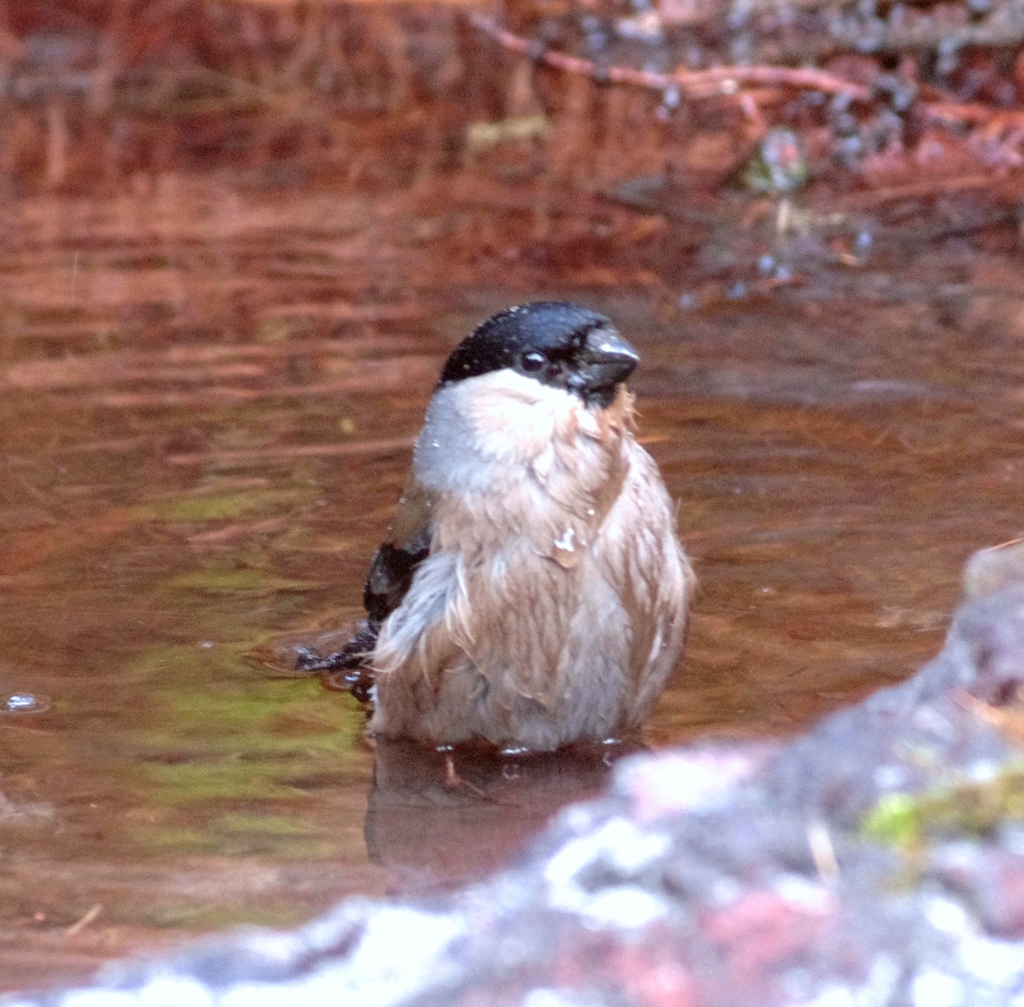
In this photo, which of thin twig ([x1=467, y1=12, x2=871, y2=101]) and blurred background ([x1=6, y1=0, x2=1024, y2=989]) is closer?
blurred background ([x1=6, y1=0, x2=1024, y2=989])

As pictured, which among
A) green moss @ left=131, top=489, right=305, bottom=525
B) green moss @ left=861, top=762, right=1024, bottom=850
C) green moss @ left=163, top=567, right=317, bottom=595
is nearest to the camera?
green moss @ left=861, top=762, right=1024, bottom=850

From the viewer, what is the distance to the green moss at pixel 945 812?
226cm

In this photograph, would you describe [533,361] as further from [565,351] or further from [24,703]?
[24,703]

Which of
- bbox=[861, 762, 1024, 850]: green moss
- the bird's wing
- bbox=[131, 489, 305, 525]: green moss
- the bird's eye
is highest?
the bird's eye

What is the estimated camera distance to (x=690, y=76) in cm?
1110

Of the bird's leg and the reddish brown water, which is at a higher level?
the reddish brown water

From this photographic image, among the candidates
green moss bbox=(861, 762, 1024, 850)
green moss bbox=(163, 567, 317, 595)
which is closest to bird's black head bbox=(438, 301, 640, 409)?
green moss bbox=(163, 567, 317, 595)

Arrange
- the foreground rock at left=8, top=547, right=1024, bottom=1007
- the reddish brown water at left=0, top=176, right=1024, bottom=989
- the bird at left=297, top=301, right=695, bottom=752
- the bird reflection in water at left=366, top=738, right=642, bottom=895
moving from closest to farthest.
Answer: the foreground rock at left=8, top=547, right=1024, bottom=1007 < the bird reflection in water at left=366, top=738, right=642, bottom=895 < the reddish brown water at left=0, top=176, right=1024, bottom=989 < the bird at left=297, top=301, right=695, bottom=752

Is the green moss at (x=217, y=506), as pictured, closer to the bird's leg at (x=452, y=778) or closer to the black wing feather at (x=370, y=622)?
the black wing feather at (x=370, y=622)

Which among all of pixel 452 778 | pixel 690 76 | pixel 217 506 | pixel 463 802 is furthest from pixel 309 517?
pixel 690 76

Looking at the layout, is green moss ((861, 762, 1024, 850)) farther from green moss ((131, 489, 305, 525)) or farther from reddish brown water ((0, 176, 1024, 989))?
green moss ((131, 489, 305, 525))

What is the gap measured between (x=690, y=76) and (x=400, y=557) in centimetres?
721

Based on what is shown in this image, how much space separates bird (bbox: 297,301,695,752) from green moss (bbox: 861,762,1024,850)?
190 centimetres

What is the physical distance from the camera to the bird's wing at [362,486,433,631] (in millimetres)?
4434
